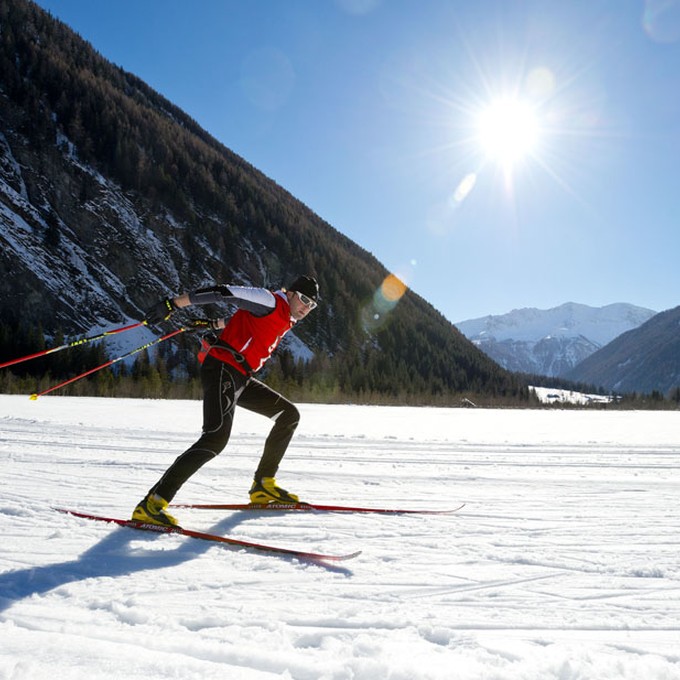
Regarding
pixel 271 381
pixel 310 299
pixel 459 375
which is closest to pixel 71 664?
pixel 310 299

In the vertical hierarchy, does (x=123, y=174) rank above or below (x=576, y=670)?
above

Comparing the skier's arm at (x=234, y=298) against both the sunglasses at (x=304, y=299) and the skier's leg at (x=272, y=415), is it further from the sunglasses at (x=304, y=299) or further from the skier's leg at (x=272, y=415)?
the skier's leg at (x=272, y=415)

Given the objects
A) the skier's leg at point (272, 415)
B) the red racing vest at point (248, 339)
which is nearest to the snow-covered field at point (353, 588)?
the skier's leg at point (272, 415)

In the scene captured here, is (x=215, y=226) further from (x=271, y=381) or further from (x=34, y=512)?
(x=34, y=512)

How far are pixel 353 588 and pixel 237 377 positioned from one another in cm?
200

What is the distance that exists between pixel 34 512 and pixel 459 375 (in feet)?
314

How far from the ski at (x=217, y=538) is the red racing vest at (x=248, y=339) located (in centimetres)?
127

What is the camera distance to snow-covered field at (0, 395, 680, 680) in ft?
5.50

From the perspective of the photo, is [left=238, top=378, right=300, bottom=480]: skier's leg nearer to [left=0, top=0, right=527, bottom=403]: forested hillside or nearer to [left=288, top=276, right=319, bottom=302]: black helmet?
[left=288, top=276, right=319, bottom=302]: black helmet

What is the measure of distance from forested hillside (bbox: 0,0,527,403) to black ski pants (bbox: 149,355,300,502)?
120 feet

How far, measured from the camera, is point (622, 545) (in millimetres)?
3014

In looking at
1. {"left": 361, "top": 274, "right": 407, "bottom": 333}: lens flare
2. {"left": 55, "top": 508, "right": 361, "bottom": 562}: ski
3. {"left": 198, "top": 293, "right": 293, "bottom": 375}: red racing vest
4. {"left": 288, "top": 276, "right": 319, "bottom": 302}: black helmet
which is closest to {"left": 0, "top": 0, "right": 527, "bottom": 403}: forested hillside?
{"left": 361, "top": 274, "right": 407, "bottom": 333}: lens flare

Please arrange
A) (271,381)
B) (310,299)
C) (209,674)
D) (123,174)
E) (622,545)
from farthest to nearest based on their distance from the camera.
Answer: (123,174) < (271,381) < (310,299) < (622,545) < (209,674)

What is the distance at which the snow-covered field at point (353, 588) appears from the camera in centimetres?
168
